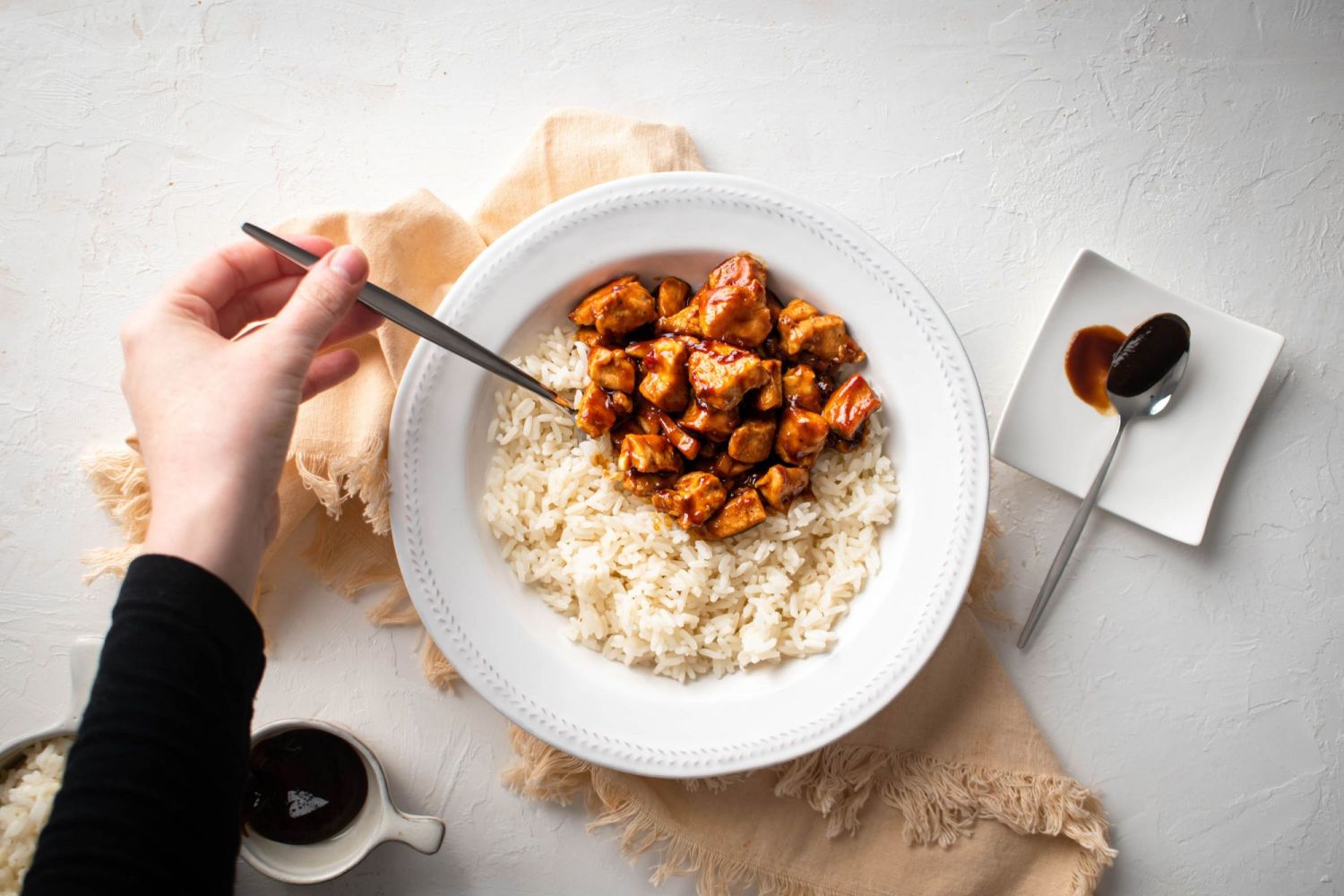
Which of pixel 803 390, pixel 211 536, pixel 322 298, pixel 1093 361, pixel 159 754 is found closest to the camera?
pixel 159 754

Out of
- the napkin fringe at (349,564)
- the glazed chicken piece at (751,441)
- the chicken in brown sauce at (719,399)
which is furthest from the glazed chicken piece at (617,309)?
the napkin fringe at (349,564)

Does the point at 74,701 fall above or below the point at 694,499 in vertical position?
below

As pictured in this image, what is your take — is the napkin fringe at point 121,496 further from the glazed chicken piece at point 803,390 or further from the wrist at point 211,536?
the glazed chicken piece at point 803,390

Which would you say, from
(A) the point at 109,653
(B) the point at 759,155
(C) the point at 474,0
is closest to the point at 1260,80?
(B) the point at 759,155

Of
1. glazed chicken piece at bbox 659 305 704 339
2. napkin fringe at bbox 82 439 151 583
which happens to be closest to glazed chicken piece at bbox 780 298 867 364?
glazed chicken piece at bbox 659 305 704 339

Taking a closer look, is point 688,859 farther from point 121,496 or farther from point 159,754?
Result: point 121,496

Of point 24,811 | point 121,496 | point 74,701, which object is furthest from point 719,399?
point 24,811

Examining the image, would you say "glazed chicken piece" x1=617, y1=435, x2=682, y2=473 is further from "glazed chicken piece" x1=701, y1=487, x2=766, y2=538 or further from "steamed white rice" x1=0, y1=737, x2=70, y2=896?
"steamed white rice" x1=0, y1=737, x2=70, y2=896
